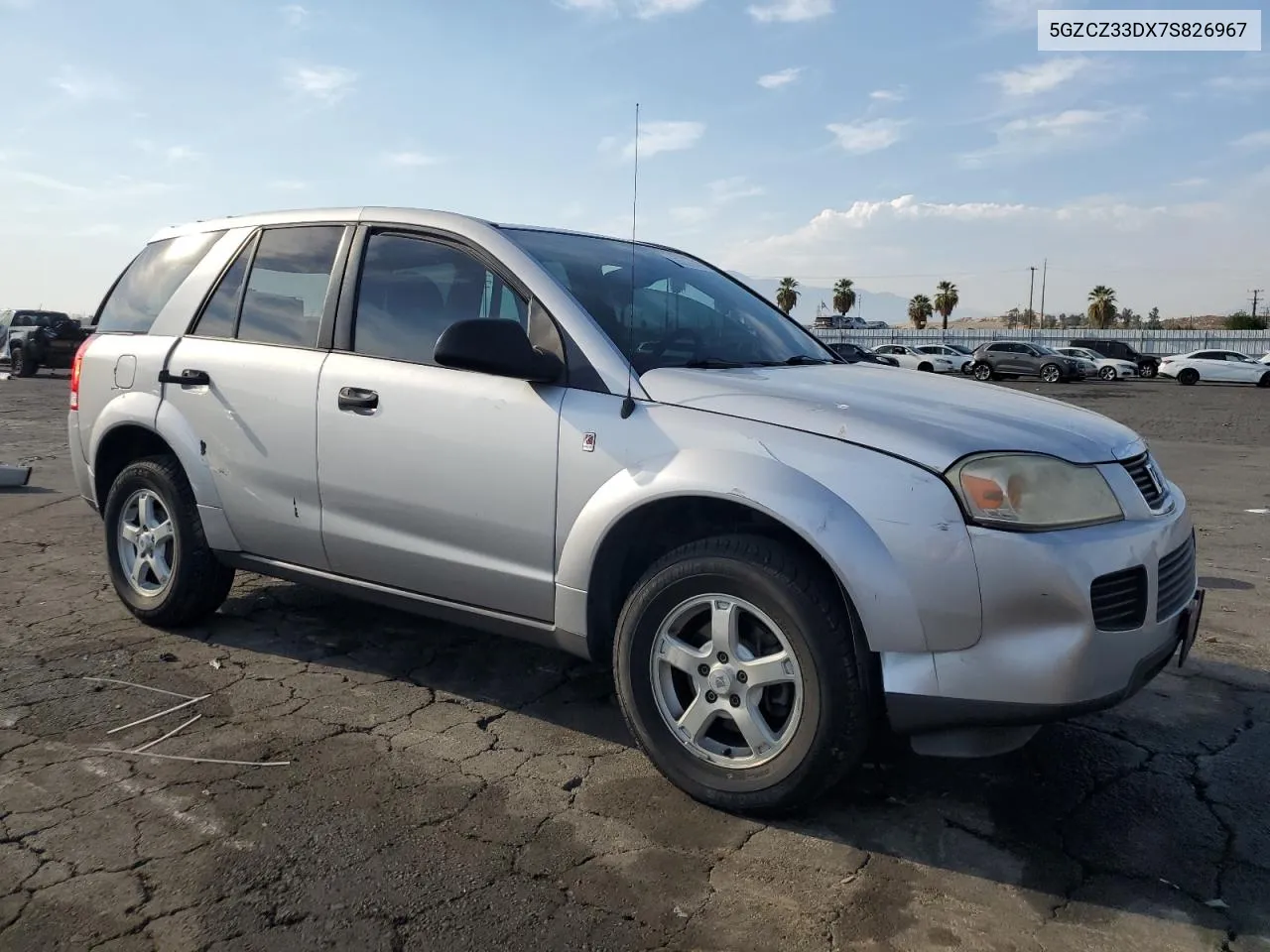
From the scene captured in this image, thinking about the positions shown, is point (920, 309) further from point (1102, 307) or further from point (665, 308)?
point (665, 308)

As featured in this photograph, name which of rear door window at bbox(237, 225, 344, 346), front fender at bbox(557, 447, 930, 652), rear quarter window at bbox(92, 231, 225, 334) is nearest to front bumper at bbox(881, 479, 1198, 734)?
front fender at bbox(557, 447, 930, 652)

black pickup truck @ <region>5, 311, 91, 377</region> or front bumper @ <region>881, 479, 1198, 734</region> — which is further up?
black pickup truck @ <region>5, 311, 91, 377</region>

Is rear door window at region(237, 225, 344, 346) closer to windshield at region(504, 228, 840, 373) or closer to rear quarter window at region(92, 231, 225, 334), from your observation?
rear quarter window at region(92, 231, 225, 334)

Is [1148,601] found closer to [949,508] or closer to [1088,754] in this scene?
[949,508]

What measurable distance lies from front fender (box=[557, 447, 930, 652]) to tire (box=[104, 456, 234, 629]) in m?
2.14

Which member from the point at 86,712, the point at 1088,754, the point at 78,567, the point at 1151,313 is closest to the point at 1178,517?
the point at 1088,754

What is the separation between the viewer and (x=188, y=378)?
4.33m

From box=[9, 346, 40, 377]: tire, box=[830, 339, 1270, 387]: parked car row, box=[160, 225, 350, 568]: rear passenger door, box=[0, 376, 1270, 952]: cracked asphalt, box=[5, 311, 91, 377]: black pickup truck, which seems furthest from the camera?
box=[830, 339, 1270, 387]: parked car row

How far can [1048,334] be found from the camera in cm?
5994

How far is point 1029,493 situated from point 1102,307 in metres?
91.0

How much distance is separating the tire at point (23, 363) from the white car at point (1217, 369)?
3416 cm

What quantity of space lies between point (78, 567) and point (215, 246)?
2339 mm

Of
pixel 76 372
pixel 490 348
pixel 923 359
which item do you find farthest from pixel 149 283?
pixel 923 359

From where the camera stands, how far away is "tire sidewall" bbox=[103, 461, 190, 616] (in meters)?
4.39
